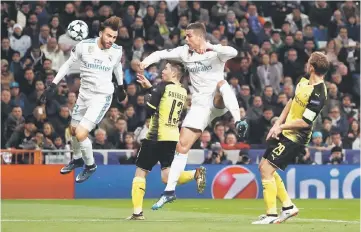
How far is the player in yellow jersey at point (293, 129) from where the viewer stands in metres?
14.5

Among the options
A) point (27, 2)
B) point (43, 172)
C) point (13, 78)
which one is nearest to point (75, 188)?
point (43, 172)

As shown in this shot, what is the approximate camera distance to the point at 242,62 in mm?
26859

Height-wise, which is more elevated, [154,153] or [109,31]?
[109,31]

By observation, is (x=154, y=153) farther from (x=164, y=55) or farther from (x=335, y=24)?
(x=335, y=24)

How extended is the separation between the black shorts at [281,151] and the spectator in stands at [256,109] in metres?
10.2

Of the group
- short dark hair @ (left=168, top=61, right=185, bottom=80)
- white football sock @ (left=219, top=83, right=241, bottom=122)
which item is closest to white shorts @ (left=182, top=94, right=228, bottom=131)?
white football sock @ (left=219, top=83, right=241, bottom=122)

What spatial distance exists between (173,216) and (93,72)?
2.63m

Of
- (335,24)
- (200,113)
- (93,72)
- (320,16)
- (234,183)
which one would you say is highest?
(320,16)

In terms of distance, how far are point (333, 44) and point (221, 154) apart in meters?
6.20

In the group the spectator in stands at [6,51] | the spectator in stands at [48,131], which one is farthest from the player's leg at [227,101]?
the spectator in stands at [6,51]

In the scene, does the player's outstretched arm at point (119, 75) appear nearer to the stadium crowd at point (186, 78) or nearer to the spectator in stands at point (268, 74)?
the stadium crowd at point (186, 78)

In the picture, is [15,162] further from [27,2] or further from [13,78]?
[27,2]

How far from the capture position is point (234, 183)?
23828 millimetres

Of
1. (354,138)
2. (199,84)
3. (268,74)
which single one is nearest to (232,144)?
(354,138)
